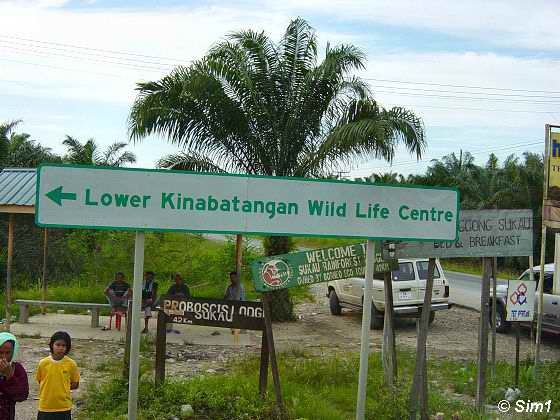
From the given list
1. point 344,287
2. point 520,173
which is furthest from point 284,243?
point 520,173

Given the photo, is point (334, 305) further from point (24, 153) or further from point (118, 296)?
point (24, 153)

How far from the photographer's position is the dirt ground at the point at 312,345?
981cm

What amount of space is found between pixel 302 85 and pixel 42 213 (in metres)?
9.39

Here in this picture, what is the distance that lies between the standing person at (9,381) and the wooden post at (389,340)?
3.71 meters

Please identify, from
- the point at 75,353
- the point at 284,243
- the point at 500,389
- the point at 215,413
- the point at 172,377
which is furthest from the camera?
the point at 284,243

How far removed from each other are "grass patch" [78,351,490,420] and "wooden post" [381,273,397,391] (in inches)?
6.9

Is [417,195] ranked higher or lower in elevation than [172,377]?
higher

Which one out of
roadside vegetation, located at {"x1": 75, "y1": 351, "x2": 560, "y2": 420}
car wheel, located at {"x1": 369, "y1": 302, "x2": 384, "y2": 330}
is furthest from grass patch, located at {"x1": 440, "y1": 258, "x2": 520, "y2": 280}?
roadside vegetation, located at {"x1": 75, "y1": 351, "x2": 560, "y2": 420}

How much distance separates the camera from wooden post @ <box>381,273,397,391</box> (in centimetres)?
691

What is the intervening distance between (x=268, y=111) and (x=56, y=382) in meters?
9.27

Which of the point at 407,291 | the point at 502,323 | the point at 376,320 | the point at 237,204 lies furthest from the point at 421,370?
the point at 502,323

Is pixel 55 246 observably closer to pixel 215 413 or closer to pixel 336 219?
pixel 215 413

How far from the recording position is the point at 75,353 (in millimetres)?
10688

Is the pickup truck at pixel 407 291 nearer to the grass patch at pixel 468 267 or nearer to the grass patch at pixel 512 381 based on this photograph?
the grass patch at pixel 512 381
